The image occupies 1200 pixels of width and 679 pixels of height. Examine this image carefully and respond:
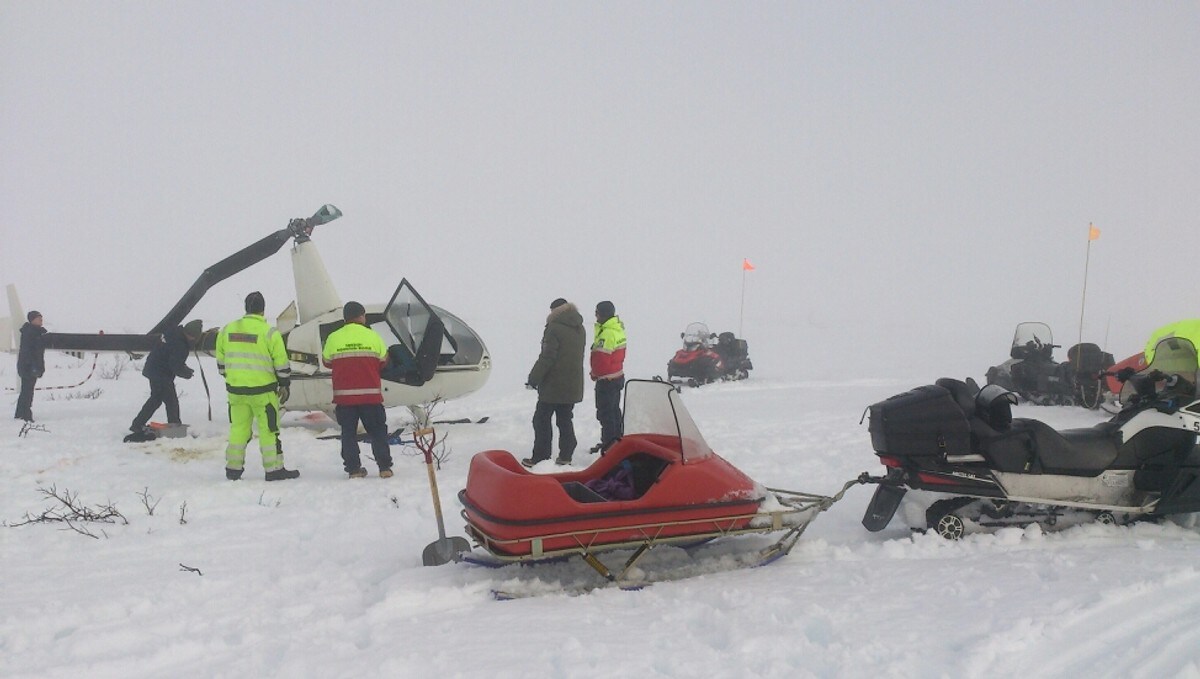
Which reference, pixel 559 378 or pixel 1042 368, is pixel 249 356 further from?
pixel 1042 368

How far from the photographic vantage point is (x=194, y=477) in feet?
22.4

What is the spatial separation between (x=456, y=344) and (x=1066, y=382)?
9035 mm

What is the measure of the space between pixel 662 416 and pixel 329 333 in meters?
6.09

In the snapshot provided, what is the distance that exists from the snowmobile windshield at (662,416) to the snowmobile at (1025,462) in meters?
1.20

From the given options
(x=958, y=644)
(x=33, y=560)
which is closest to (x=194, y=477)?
(x=33, y=560)

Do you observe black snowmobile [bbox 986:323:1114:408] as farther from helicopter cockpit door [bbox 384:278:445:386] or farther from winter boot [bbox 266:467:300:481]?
winter boot [bbox 266:467:300:481]

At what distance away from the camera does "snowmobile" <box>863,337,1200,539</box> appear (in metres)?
4.45

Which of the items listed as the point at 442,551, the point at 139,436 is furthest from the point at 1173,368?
the point at 139,436

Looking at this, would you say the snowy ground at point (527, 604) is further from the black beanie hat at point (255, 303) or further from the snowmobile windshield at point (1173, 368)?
the black beanie hat at point (255, 303)

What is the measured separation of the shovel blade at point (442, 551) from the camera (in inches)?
169

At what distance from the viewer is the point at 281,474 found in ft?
22.1

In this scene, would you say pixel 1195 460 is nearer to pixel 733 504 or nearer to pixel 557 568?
pixel 733 504

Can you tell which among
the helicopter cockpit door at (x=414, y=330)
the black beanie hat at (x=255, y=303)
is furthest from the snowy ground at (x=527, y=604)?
the helicopter cockpit door at (x=414, y=330)

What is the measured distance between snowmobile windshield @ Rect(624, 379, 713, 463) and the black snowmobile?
8421mm
